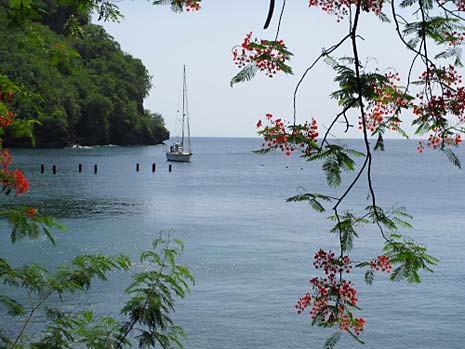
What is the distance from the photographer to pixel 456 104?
313 centimetres

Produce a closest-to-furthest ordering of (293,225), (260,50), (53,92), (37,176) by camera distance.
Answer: (260,50) < (293,225) < (37,176) < (53,92)

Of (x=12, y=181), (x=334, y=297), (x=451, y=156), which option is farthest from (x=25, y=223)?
(x=451, y=156)

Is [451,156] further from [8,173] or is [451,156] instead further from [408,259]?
[8,173]

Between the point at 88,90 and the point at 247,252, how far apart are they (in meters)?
94.2

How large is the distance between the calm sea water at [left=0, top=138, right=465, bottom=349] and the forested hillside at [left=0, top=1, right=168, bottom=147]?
45509 millimetres

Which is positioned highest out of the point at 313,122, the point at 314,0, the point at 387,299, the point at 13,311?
the point at 314,0

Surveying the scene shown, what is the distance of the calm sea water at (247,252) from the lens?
16328mm

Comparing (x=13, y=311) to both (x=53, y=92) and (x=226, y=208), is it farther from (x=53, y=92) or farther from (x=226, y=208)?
(x=53, y=92)

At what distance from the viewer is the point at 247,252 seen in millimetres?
25578

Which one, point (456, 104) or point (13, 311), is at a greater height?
point (456, 104)

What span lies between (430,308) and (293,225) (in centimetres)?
1585

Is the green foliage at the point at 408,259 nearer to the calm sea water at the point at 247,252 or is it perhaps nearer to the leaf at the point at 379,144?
the leaf at the point at 379,144

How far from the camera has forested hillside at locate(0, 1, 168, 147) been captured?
94625 mm

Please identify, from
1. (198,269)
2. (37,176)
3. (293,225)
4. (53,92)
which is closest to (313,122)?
(198,269)
